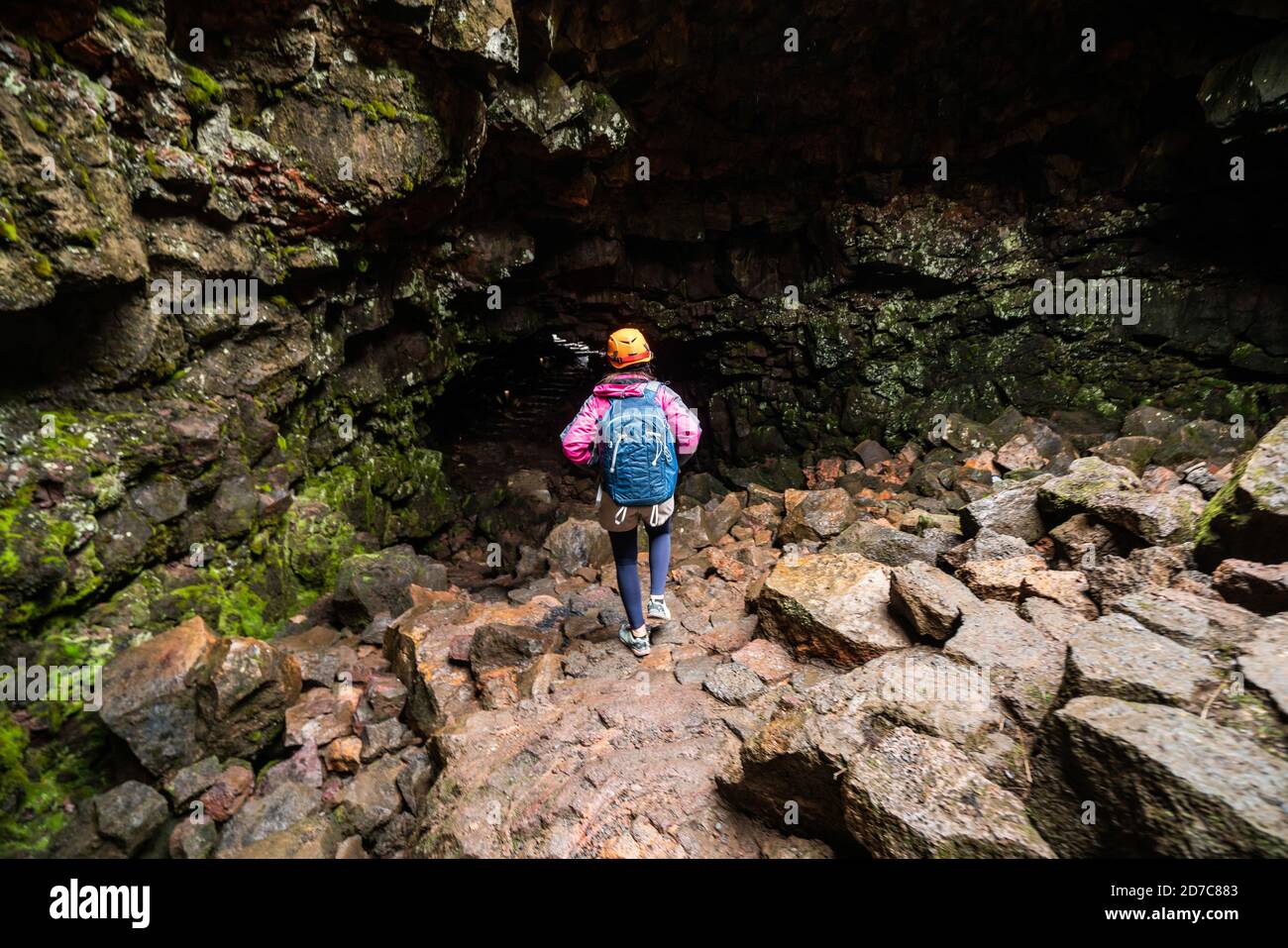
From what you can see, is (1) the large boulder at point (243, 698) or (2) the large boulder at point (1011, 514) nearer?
(1) the large boulder at point (243, 698)

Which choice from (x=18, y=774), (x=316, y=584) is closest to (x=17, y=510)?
(x=18, y=774)

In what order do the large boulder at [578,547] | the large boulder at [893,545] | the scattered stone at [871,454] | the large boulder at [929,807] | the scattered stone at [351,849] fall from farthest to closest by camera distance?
the scattered stone at [871,454], the large boulder at [578,547], the large boulder at [893,545], the scattered stone at [351,849], the large boulder at [929,807]

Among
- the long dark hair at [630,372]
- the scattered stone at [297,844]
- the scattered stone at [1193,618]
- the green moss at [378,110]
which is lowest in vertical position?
the scattered stone at [297,844]

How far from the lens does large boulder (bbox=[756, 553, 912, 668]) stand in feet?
10.4

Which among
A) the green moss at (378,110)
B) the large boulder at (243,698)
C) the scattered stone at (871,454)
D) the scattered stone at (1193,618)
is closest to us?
the scattered stone at (1193,618)

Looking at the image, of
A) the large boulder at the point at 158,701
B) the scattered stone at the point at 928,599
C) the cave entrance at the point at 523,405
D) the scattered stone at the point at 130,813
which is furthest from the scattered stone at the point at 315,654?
the cave entrance at the point at 523,405

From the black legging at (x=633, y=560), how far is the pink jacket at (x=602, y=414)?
57 centimetres

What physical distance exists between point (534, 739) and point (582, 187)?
7.94 metres

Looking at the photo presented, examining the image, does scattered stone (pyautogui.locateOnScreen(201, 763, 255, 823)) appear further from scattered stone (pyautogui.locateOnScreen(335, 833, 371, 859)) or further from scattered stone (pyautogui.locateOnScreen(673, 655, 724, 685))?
scattered stone (pyautogui.locateOnScreen(673, 655, 724, 685))

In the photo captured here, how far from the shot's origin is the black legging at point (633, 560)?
377cm

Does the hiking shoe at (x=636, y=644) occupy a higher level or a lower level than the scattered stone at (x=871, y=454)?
lower

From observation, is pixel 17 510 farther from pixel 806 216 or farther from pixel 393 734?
pixel 806 216

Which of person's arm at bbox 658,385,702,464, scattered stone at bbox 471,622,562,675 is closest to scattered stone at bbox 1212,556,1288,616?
person's arm at bbox 658,385,702,464

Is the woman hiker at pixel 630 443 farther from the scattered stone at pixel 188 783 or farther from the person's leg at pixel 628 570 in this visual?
the scattered stone at pixel 188 783
